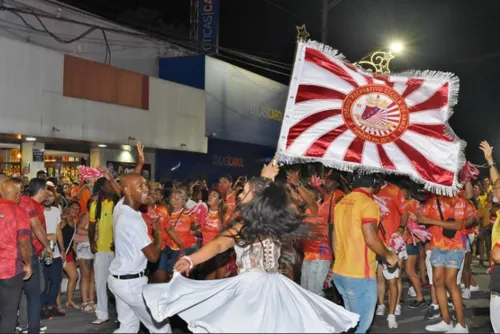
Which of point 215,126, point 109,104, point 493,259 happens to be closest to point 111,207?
point 493,259

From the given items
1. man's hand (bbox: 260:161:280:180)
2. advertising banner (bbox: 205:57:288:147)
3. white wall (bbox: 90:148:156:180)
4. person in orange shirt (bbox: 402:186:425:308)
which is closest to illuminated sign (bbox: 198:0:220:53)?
advertising banner (bbox: 205:57:288:147)

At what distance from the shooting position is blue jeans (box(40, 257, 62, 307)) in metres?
9.42

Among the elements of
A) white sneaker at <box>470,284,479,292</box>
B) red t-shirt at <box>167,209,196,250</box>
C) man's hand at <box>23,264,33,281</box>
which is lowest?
white sneaker at <box>470,284,479,292</box>

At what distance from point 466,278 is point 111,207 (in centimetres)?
692

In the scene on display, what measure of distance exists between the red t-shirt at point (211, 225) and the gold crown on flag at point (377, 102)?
12.8 ft

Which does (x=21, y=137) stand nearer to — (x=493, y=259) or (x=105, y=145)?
(x=105, y=145)

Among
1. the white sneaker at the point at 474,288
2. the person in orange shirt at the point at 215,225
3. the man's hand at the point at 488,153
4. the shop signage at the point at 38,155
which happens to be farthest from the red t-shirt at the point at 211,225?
the shop signage at the point at 38,155

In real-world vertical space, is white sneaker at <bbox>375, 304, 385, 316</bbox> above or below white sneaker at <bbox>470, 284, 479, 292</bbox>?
above

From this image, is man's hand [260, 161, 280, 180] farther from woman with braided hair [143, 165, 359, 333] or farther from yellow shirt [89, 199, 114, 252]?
yellow shirt [89, 199, 114, 252]

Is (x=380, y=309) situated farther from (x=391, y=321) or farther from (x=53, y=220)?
(x=53, y=220)

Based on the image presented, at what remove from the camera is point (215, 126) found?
23922mm

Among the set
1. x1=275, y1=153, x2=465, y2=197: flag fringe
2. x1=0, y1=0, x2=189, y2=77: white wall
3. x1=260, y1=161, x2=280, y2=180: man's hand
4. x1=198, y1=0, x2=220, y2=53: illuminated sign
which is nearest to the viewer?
x1=260, y1=161, x2=280, y2=180: man's hand

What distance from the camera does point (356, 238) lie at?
21.9 feet

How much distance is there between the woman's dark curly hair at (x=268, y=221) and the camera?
18.0 ft
